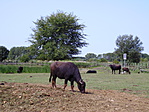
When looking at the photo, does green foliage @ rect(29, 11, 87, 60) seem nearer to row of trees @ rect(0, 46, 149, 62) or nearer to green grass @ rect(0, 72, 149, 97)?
row of trees @ rect(0, 46, 149, 62)

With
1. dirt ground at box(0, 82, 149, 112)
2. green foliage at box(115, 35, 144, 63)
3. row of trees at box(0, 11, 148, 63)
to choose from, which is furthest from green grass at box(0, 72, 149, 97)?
green foliage at box(115, 35, 144, 63)

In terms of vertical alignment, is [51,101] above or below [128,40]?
below

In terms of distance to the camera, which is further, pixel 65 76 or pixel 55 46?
pixel 55 46

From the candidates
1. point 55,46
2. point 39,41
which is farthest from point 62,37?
point 39,41

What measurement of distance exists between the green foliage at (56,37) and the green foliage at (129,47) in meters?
23.9

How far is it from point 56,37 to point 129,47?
33.9 metres

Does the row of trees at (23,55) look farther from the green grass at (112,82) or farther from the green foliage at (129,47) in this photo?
the green grass at (112,82)

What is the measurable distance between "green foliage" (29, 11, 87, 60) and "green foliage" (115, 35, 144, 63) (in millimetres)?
23877

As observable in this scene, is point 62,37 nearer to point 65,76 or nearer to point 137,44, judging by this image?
point 137,44

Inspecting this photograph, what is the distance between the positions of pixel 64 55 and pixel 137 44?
124 feet

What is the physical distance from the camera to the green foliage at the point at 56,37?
63062 millimetres

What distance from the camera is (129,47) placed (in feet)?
285

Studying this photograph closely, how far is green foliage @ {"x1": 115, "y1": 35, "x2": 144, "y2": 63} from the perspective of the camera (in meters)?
84.6

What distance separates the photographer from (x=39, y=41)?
66125mm
